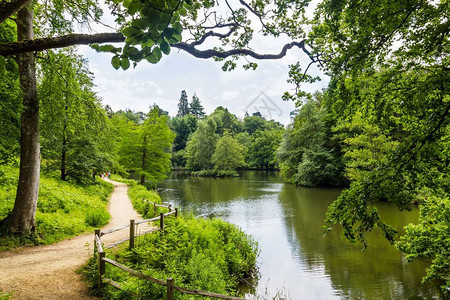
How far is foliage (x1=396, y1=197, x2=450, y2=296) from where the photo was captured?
6652 millimetres

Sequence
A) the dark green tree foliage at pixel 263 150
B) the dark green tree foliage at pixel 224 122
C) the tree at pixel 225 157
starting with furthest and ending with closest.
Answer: the dark green tree foliage at pixel 224 122 < the dark green tree foliage at pixel 263 150 < the tree at pixel 225 157

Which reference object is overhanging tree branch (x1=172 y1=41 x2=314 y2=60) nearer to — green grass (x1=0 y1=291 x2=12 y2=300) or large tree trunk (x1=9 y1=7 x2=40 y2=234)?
green grass (x1=0 y1=291 x2=12 y2=300)

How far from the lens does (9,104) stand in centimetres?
720

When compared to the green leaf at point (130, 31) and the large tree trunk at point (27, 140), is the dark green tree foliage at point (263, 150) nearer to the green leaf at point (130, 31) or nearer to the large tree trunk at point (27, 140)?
the large tree trunk at point (27, 140)

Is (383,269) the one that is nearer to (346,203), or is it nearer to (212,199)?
(346,203)

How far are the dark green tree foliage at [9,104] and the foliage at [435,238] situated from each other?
11.0 m

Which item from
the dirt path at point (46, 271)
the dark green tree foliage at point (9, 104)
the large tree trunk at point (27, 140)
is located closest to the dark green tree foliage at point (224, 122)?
the dark green tree foliage at point (9, 104)

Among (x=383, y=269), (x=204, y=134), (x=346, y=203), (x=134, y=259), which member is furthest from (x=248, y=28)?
(x=204, y=134)

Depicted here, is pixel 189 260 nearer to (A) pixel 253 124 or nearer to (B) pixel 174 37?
(B) pixel 174 37

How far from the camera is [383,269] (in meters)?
9.10

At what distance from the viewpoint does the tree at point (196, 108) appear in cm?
10406

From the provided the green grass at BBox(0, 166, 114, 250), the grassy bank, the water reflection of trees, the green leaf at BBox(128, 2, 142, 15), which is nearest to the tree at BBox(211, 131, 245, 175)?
the water reflection of trees

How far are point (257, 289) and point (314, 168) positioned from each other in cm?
2307

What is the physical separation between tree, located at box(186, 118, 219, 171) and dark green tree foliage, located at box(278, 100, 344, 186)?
21.6 metres
